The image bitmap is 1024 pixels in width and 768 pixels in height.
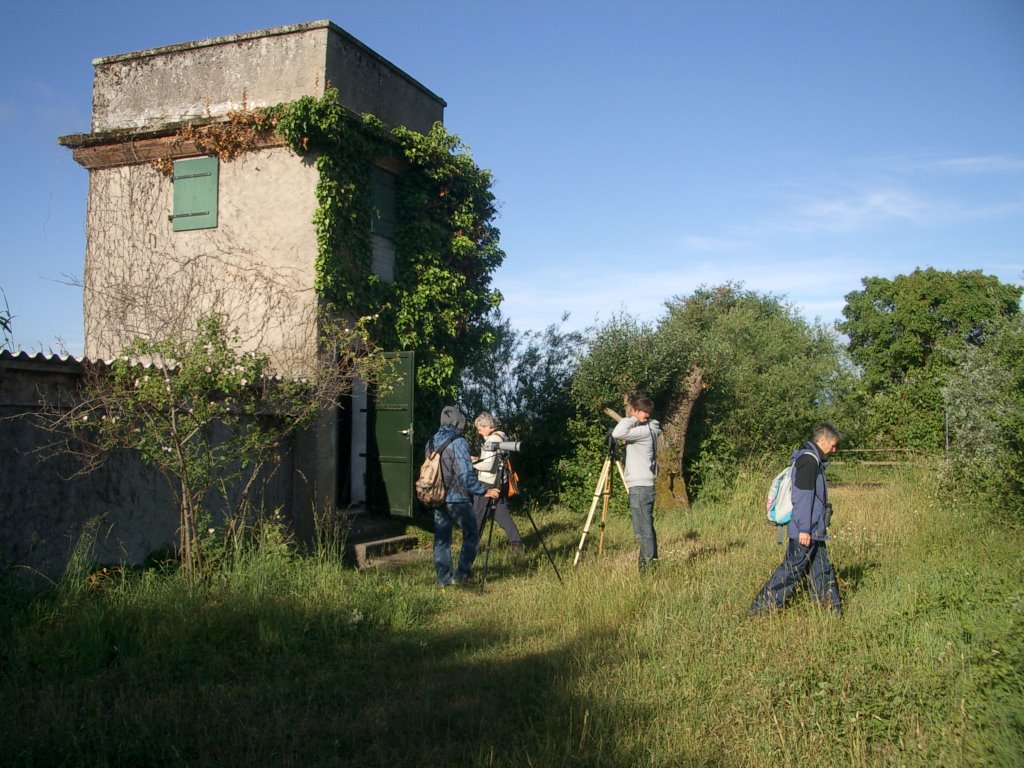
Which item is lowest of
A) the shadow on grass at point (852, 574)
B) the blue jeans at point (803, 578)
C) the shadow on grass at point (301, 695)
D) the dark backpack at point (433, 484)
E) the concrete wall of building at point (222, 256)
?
the shadow on grass at point (301, 695)

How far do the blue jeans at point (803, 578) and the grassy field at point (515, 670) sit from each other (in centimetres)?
16

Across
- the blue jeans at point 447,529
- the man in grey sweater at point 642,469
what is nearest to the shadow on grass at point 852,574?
the man in grey sweater at point 642,469

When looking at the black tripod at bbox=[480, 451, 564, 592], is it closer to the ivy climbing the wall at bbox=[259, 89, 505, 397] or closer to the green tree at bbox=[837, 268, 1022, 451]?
the ivy climbing the wall at bbox=[259, 89, 505, 397]

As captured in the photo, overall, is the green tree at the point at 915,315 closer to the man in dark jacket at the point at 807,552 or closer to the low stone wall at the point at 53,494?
the man in dark jacket at the point at 807,552

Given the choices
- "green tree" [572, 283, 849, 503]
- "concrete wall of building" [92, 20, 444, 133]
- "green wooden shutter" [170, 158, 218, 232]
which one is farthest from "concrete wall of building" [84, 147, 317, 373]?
"green tree" [572, 283, 849, 503]

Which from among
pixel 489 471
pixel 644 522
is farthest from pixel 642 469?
pixel 489 471

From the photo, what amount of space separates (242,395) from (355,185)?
16.8 ft

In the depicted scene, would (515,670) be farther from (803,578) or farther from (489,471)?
(489,471)

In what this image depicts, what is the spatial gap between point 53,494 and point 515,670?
4.86 m

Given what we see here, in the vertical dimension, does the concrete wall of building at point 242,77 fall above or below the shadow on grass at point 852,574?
above

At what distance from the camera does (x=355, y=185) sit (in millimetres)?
12164

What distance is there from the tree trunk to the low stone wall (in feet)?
28.6

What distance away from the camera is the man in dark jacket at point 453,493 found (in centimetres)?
845

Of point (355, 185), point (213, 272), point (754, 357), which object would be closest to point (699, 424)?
point (754, 357)
